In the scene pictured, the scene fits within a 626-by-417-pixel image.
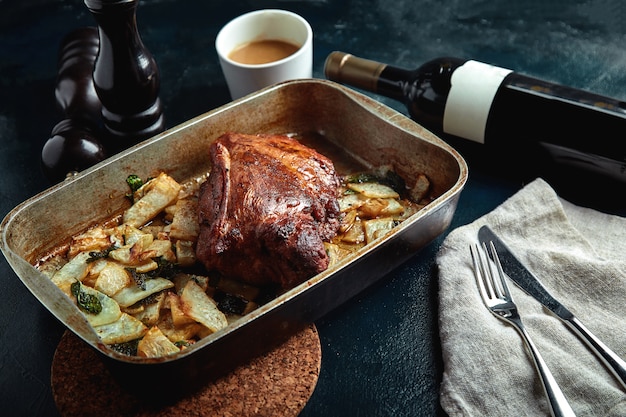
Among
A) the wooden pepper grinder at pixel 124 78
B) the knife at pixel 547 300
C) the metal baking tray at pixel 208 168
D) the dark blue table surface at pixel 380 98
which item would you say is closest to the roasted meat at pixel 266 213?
the metal baking tray at pixel 208 168

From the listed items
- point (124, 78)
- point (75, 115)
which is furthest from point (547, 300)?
point (75, 115)

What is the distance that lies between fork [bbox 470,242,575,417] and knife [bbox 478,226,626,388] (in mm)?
35

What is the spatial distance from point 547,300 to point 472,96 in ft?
2.83

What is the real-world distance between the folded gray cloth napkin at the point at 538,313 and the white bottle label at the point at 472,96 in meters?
0.34

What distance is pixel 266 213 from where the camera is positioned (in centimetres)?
208

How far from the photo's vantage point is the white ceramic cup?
9.41 feet

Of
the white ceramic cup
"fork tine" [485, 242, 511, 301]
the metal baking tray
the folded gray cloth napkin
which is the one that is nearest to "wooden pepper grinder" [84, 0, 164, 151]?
the metal baking tray

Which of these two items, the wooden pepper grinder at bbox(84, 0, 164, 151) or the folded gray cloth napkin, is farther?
the wooden pepper grinder at bbox(84, 0, 164, 151)

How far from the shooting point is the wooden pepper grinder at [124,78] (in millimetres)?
2383

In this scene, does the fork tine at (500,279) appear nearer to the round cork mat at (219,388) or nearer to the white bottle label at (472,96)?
the white bottle label at (472,96)

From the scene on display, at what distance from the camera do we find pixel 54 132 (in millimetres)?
2664

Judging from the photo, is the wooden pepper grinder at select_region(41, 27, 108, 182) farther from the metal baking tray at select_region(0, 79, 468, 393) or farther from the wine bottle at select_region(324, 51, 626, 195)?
the wine bottle at select_region(324, 51, 626, 195)

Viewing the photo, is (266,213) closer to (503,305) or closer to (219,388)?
(219,388)

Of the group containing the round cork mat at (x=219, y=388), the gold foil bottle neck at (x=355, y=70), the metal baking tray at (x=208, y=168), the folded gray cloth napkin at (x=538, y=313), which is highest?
the gold foil bottle neck at (x=355, y=70)
